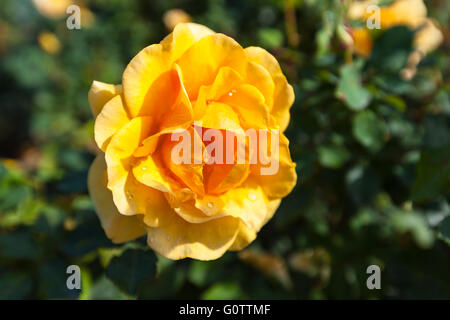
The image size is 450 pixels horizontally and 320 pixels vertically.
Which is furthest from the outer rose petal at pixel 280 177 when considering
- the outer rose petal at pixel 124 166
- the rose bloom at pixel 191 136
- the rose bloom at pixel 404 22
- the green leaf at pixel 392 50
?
the rose bloom at pixel 404 22

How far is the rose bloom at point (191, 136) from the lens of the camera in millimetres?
838

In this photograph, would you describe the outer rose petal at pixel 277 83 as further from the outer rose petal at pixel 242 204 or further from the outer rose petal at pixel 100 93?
the outer rose petal at pixel 100 93

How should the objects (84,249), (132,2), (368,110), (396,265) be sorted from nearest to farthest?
(84,249) < (368,110) < (396,265) < (132,2)

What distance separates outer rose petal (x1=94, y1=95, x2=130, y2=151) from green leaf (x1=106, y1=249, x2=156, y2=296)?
0.32m

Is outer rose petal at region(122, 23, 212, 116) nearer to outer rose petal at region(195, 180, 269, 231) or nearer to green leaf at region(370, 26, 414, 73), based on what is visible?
outer rose petal at region(195, 180, 269, 231)

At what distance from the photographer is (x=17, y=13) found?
408cm

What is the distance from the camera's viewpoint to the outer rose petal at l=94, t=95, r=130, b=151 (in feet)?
2.70

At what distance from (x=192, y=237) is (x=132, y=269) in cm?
23

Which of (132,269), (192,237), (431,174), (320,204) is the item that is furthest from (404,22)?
(132,269)

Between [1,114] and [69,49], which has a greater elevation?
[69,49]

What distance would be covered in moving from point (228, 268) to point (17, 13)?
12.8 feet

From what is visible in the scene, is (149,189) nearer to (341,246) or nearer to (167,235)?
(167,235)

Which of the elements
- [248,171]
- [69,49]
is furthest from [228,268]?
[69,49]
